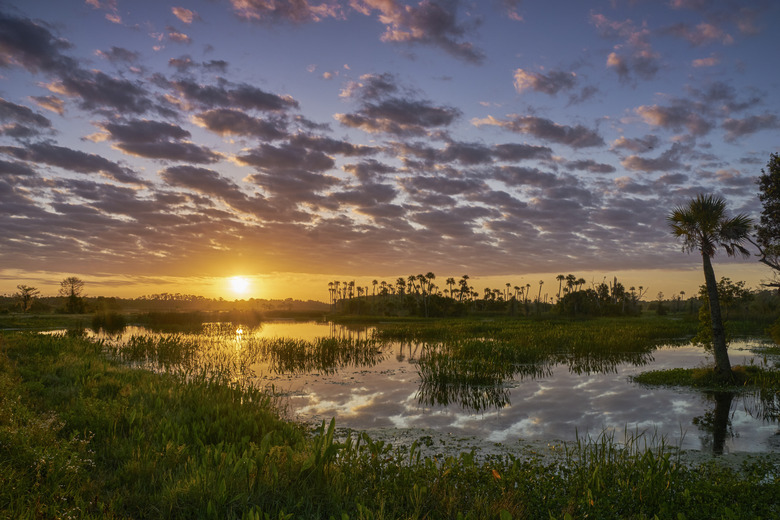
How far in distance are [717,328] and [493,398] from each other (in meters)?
11.6

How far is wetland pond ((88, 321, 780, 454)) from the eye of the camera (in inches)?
A: 529

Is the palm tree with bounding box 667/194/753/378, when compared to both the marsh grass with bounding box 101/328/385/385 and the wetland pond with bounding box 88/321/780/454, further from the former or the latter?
the marsh grass with bounding box 101/328/385/385

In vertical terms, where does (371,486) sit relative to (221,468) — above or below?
below

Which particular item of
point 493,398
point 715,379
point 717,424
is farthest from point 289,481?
point 715,379

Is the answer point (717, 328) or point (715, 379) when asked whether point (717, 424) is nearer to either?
point (715, 379)

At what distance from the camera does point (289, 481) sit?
7.38 metres

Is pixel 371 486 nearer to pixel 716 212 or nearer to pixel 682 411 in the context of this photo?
pixel 682 411

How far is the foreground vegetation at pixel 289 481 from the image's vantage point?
6.51 m

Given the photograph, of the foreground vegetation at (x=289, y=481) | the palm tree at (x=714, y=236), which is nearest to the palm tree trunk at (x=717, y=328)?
the palm tree at (x=714, y=236)

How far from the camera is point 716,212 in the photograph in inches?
806

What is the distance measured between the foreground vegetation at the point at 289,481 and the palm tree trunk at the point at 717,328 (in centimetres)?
1251

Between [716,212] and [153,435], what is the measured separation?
2426cm

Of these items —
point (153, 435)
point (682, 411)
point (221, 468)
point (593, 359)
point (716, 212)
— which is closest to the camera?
point (221, 468)

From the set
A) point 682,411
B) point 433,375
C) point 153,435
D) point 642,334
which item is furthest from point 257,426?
point 642,334
